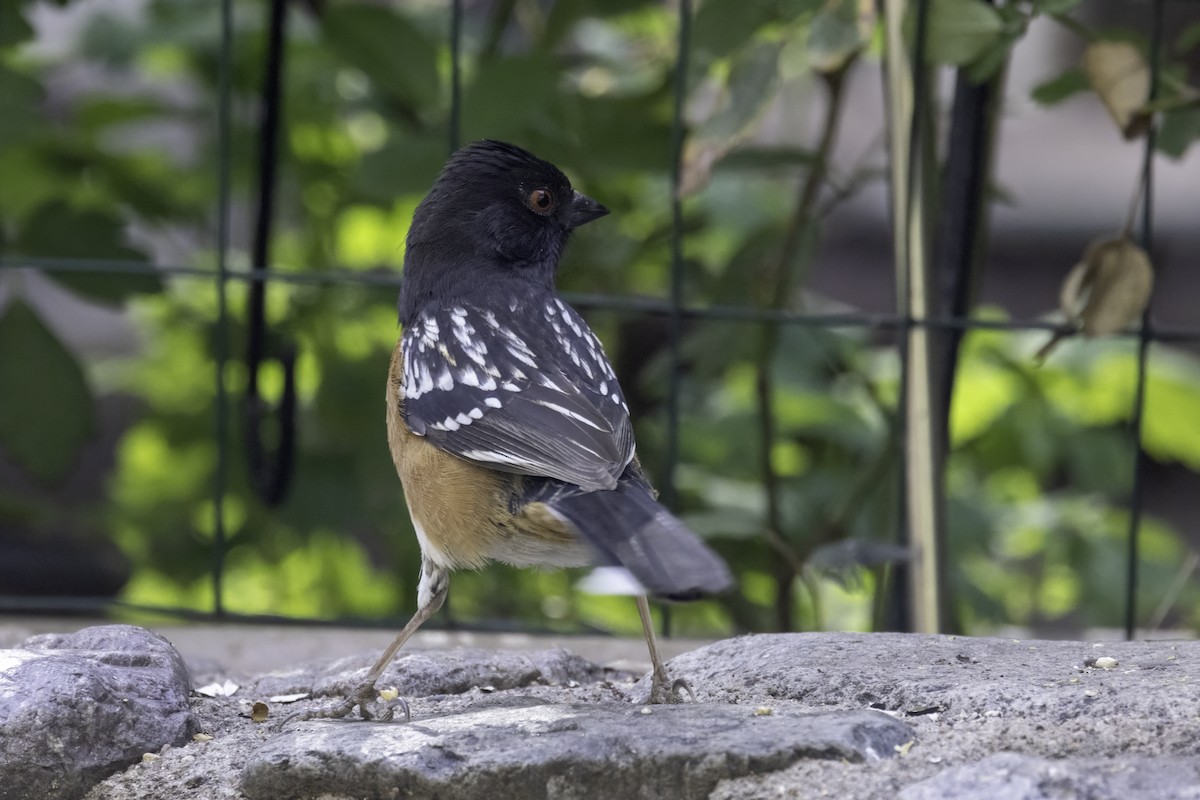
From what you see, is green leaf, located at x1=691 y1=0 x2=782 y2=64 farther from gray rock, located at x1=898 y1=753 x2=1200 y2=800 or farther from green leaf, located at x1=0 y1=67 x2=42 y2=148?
gray rock, located at x1=898 y1=753 x2=1200 y2=800

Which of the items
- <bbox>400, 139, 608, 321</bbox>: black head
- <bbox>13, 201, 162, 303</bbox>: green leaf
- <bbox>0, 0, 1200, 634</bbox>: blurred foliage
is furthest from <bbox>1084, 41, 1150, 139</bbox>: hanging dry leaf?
<bbox>13, 201, 162, 303</bbox>: green leaf

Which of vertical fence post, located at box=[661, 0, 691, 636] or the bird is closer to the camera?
the bird

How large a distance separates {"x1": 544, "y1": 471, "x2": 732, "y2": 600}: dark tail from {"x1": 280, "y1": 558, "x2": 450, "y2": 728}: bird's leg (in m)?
0.42

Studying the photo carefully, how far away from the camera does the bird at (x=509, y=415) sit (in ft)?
8.53

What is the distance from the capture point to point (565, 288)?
4676 mm

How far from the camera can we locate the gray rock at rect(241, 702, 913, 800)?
2322 millimetres

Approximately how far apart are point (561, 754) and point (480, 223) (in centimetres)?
139

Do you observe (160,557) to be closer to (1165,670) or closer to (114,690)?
(114,690)

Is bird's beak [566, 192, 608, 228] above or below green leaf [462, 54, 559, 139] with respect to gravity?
below

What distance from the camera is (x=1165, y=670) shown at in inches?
105

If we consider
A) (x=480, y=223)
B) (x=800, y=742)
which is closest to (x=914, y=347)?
(x=480, y=223)

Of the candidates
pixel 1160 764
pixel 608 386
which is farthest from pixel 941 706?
pixel 608 386

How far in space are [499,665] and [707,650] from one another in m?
0.43

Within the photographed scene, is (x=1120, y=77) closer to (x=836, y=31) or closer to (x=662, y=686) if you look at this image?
(x=836, y=31)
